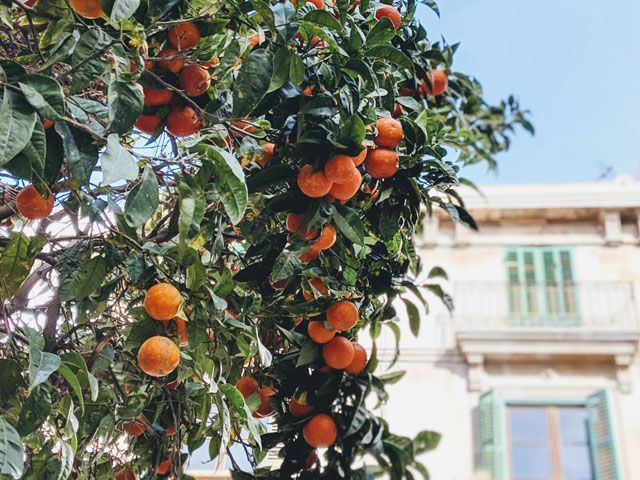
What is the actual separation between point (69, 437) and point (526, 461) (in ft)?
23.7

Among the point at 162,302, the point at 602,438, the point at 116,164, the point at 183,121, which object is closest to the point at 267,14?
the point at 183,121

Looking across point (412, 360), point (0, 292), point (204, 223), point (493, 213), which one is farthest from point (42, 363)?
point (493, 213)

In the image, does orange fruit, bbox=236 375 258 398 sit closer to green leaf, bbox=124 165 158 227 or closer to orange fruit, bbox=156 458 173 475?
orange fruit, bbox=156 458 173 475

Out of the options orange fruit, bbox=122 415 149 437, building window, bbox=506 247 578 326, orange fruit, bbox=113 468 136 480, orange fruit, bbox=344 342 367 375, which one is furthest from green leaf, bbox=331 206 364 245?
building window, bbox=506 247 578 326

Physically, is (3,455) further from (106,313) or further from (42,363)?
(106,313)

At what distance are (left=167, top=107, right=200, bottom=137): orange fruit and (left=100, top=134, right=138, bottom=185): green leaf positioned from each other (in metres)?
0.46

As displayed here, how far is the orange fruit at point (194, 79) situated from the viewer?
1549mm

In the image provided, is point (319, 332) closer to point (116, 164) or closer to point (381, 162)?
point (381, 162)

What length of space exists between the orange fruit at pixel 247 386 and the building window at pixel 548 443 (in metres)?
6.42

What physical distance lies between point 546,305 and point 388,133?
7579mm

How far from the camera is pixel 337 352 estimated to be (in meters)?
1.95

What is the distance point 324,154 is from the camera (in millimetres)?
1473

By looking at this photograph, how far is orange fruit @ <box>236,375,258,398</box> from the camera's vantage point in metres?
1.97

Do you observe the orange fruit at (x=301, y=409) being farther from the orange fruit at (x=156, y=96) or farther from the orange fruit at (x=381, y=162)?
the orange fruit at (x=156, y=96)
